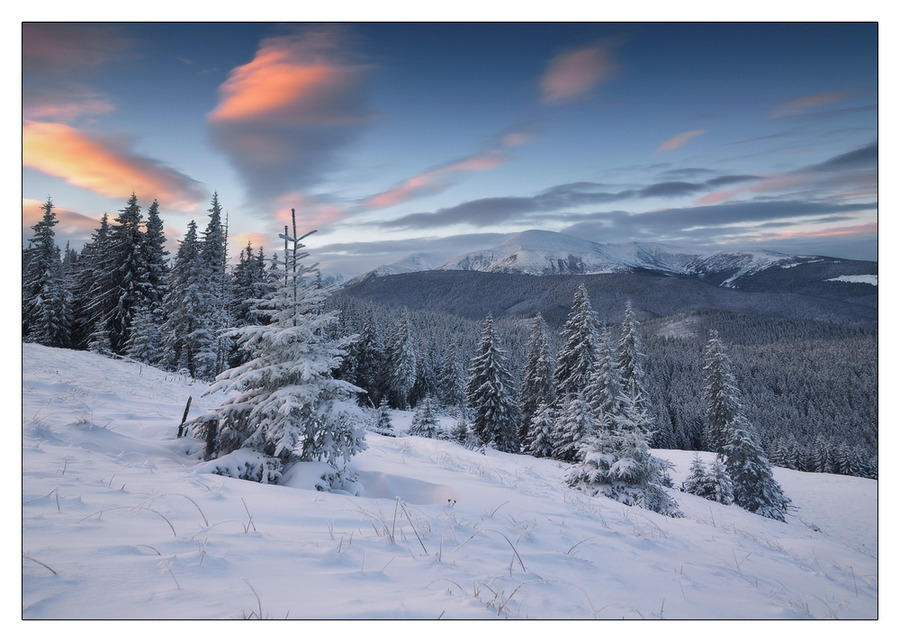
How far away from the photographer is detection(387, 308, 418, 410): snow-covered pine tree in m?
55.8

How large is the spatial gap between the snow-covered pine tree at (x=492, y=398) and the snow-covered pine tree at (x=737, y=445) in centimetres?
1482

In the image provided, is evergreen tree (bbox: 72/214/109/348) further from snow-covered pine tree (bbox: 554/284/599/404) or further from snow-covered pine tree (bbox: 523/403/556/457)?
snow-covered pine tree (bbox: 554/284/599/404)

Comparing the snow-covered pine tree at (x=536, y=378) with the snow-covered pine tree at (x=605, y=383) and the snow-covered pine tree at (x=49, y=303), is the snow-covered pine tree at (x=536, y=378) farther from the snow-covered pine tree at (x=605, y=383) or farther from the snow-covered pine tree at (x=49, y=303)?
the snow-covered pine tree at (x=49, y=303)

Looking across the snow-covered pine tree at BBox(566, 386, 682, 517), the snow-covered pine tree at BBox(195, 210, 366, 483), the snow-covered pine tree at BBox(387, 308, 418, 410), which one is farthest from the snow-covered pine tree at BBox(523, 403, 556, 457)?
the snow-covered pine tree at BBox(195, 210, 366, 483)

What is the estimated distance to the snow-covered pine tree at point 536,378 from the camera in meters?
35.8

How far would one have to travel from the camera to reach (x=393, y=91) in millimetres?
8109

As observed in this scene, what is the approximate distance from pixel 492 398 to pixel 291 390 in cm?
3044

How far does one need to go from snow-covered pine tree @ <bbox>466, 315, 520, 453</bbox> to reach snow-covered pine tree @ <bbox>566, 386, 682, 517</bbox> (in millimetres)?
19518

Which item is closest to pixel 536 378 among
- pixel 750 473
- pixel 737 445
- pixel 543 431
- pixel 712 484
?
pixel 543 431

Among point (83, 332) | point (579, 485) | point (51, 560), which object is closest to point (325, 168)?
point (51, 560)

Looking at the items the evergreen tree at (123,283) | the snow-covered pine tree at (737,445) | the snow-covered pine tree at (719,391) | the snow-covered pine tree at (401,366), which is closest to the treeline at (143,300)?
the evergreen tree at (123,283)

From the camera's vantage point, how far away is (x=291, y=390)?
241 inches

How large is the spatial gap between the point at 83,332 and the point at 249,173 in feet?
111

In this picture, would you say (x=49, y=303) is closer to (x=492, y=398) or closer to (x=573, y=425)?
(x=492, y=398)
